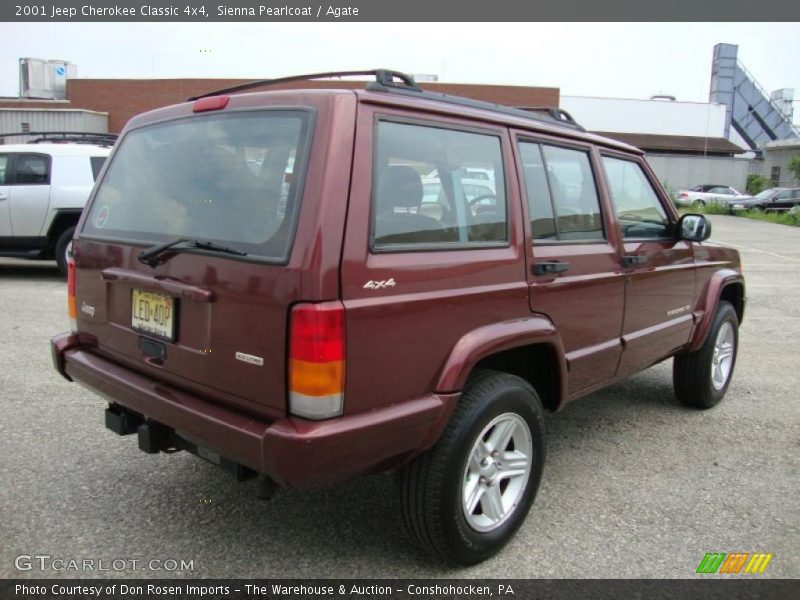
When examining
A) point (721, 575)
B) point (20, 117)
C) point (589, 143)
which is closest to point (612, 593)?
point (721, 575)

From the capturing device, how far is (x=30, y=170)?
29.9 feet

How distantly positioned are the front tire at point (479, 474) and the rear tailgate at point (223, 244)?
695mm

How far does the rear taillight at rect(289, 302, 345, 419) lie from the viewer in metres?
2.07

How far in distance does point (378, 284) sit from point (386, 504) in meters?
1.44

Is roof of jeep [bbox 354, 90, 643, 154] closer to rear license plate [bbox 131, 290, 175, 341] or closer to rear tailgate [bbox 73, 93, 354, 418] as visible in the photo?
rear tailgate [bbox 73, 93, 354, 418]

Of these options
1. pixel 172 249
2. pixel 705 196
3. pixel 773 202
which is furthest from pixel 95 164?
pixel 773 202

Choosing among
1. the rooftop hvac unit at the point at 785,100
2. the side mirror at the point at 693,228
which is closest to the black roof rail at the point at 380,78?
the side mirror at the point at 693,228

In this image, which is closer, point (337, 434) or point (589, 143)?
point (337, 434)

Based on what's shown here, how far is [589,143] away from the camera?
354 cm

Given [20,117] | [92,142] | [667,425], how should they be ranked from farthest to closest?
[20,117] → [92,142] → [667,425]

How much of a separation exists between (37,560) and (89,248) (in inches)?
52.6

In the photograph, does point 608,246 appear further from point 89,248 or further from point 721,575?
point 89,248

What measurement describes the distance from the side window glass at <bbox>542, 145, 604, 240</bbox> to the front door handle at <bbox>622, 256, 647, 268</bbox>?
20 centimetres

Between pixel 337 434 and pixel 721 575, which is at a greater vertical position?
pixel 337 434
